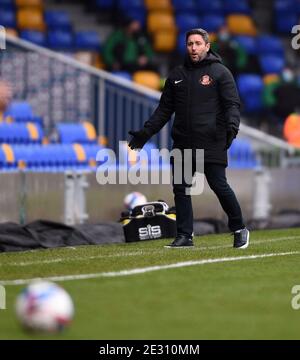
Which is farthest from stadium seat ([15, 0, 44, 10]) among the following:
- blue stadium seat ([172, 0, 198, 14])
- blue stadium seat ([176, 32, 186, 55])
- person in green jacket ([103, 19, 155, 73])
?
blue stadium seat ([172, 0, 198, 14])

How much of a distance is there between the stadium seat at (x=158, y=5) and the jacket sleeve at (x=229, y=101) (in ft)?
40.1

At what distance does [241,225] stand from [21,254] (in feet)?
6.44

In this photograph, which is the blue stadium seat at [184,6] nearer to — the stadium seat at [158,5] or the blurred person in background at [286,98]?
the stadium seat at [158,5]

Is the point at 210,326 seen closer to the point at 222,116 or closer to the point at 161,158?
the point at 222,116

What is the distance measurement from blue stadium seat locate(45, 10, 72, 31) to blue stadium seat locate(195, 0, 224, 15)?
337cm

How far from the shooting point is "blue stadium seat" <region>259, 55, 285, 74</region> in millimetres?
22219

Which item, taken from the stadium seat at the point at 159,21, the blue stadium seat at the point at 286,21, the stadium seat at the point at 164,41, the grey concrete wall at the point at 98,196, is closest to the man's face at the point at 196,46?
the grey concrete wall at the point at 98,196

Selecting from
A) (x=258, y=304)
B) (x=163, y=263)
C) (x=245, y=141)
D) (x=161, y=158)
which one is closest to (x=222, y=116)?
(x=163, y=263)

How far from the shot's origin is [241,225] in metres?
10.2

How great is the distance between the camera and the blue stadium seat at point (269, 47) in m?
22.6

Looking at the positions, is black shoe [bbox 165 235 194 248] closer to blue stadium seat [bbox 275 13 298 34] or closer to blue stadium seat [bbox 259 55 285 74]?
blue stadium seat [bbox 259 55 285 74]

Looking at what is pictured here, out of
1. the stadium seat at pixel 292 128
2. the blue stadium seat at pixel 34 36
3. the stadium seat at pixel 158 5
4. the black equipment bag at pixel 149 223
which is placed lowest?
the black equipment bag at pixel 149 223

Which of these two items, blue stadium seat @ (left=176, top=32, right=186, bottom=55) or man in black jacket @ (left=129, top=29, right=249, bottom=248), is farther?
blue stadium seat @ (left=176, top=32, right=186, bottom=55)

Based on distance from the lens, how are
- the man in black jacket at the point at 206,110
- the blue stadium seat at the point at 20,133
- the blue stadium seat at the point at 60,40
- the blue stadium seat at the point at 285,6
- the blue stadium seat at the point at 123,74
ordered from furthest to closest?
1. the blue stadium seat at the point at 285,6
2. the blue stadium seat at the point at 60,40
3. the blue stadium seat at the point at 123,74
4. the blue stadium seat at the point at 20,133
5. the man in black jacket at the point at 206,110
